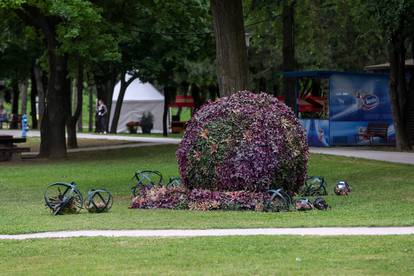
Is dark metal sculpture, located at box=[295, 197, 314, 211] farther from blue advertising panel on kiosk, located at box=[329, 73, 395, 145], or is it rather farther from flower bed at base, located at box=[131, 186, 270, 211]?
blue advertising panel on kiosk, located at box=[329, 73, 395, 145]

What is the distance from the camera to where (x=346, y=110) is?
98.8 feet

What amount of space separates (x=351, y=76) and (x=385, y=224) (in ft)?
62.2

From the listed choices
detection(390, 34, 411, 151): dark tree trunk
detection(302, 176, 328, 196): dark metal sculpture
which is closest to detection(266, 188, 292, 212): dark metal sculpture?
detection(302, 176, 328, 196): dark metal sculpture

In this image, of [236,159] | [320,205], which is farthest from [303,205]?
[236,159]

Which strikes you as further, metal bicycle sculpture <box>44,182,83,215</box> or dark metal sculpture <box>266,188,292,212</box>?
metal bicycle sculpture <box>44,182,83,215</box>

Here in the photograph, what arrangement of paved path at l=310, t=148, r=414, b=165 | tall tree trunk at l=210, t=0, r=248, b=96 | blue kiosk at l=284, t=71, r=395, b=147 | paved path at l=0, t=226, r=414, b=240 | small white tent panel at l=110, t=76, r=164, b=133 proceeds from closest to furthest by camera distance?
paved path at l=0, t=226, r=414, b=240, tall tree trunk at l=210, t=0, r=248, b=96, paved path at l=310, t=148, r=414, b=165, blue kiosk at l=284, t=71, r=395, b=147, small white tent panel at l=110, t=76, r=164, b=133

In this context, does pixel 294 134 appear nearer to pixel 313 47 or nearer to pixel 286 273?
pixel 286 273

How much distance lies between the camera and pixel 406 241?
32.4 feet

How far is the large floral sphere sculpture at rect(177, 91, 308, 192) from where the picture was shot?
14008 millimetres

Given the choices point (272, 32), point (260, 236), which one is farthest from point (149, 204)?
point (272, 32)

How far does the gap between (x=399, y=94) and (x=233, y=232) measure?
18.3 meters

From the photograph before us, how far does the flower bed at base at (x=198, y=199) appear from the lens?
13.6m

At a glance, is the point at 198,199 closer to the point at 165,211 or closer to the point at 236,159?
the point at 165,211

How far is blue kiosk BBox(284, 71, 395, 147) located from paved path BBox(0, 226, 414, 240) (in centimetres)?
1855
